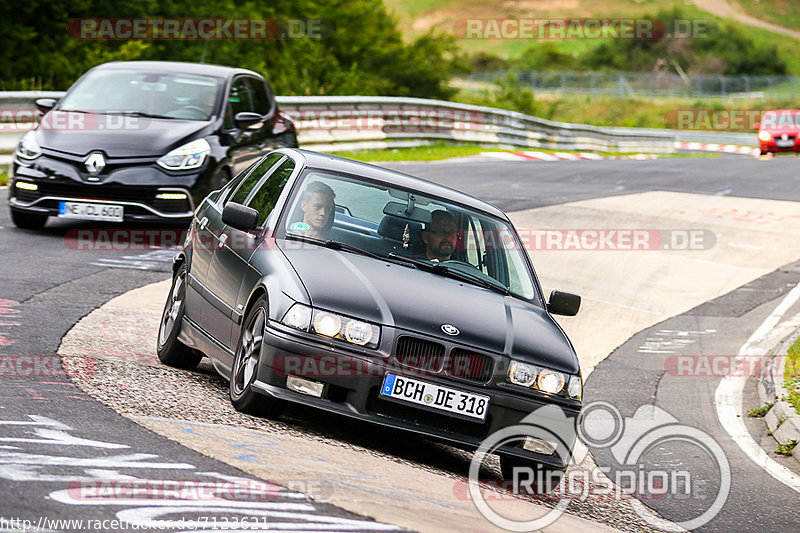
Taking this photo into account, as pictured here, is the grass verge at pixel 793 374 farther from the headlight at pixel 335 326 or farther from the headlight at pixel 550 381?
the headlight at pixel 335 326

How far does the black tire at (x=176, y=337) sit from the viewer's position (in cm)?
802

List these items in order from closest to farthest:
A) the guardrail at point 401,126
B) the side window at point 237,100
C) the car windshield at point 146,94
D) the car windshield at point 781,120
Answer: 1. the car windshield at point 146,94
2. the side window at point 237,100
3. the guardrail at point 401,126
4. the car windshield at point 781,120

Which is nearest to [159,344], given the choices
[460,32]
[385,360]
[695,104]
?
[385,360]

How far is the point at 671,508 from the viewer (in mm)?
6941

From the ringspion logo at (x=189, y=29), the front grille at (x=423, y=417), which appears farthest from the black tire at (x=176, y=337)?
the ringspion logo at (x=189, y=29)

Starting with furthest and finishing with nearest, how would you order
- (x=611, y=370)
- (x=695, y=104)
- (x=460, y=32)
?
(x=460, y=32)
(x=695, y=104)
(x=611, y=370)

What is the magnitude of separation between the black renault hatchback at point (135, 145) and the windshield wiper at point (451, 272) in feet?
19.0

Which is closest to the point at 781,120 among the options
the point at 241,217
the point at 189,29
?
the point at 189,29

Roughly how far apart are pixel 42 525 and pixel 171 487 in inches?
28.2

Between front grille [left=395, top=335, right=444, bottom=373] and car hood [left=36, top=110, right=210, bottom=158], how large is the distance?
274 inches

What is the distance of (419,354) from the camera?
6.29 meters

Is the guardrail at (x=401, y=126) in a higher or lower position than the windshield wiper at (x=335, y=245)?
higher

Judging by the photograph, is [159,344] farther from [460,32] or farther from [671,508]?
[460,32]

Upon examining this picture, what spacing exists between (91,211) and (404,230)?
5.86 meters
